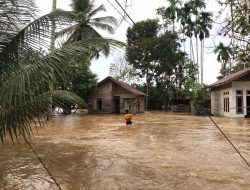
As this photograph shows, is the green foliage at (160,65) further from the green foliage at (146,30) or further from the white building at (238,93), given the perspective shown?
the white building at (238,93)

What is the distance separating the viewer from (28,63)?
18.8 feet

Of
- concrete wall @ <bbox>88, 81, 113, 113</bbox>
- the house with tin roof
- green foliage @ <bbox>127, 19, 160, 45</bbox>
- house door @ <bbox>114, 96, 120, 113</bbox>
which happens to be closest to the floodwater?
the house with tin roof

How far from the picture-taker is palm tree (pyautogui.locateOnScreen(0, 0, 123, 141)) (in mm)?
4953

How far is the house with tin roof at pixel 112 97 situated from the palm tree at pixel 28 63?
1151 inches

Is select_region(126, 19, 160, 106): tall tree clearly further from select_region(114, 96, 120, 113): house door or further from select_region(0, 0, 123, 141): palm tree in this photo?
select_region(0, 0, 123, 141): palm tree

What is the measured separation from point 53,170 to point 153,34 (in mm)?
38919

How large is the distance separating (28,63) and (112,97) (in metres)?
30.2

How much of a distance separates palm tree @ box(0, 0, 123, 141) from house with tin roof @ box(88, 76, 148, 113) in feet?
96.0

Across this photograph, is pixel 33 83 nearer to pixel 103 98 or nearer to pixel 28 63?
pixel 28 63

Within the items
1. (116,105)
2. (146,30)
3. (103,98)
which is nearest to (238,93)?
(116,105)

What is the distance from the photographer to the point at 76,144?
13.3m

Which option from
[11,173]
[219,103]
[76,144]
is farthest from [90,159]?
[219,103]

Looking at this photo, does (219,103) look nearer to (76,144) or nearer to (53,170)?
(76,144)

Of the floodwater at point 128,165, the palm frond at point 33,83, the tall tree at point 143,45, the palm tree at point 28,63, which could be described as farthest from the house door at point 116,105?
the palm frond at point 33,83
